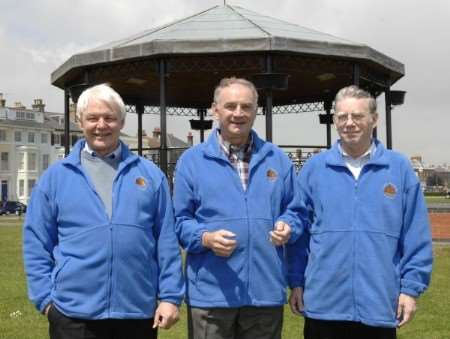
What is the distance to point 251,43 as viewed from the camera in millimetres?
11430

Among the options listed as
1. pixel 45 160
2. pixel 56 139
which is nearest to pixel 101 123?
pixel 45 160

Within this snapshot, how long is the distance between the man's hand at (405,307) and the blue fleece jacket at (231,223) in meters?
0.66

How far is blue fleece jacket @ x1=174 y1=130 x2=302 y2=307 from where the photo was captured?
3689mm

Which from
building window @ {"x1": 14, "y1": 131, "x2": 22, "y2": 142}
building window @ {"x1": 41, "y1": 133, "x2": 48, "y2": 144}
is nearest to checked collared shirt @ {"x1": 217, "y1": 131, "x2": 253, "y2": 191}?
building window @ {"x1": 14, "y1": 131, "x2": 22, "y2": 142}

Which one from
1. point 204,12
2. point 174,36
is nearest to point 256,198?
point 174,36

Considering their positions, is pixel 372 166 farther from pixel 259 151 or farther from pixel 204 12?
pixel 204 12

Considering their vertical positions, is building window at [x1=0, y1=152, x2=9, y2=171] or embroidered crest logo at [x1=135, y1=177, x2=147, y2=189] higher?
building window at [x1=0, y1=152, x2=9, y2=171]

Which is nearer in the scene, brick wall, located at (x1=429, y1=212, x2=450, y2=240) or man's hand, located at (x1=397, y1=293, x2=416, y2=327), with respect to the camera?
man's hand, located at (x1=397, y1=293, x2=416, y2=327)

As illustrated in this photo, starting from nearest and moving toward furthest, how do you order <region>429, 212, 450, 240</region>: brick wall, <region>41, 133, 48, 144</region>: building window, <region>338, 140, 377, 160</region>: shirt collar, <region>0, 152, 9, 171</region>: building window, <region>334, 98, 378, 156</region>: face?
<region>334, 98, 378, 156</region>: face
<region>338, 140, 377, 160</region>: shirt collar
<region>429, 212, 450, 240</region>: brick wall
<region>0, 152, 9, 171</region>: building window
<region>41, 133, 48, 144</region>: building window

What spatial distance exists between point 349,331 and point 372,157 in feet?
3.31

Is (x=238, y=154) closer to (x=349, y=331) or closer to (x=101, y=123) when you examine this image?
(x=101, y=123)

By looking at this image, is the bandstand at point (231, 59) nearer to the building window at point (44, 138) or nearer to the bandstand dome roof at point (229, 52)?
the bandstand dome roof at point (229, 52)

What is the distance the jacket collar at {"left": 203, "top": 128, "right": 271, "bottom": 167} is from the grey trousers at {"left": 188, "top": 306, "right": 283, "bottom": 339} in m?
0.86

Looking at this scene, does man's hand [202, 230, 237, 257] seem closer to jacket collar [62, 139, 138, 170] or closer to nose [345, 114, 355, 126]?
jacket collar [62, 139, 138, 170]
